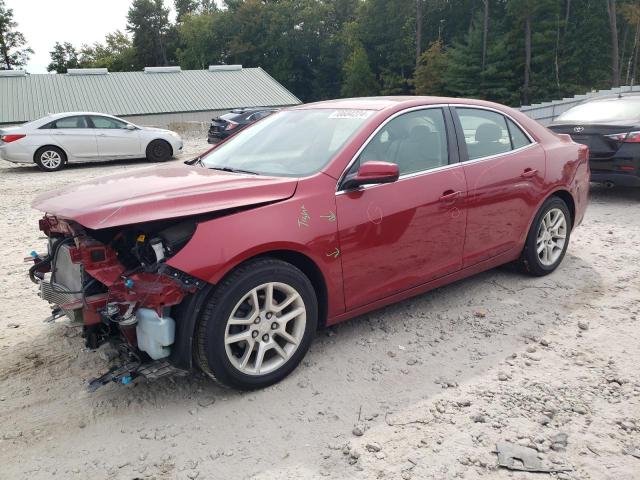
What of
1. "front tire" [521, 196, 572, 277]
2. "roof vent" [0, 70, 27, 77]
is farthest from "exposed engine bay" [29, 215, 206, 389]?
"roof vent" [0, 70, 27, 77]

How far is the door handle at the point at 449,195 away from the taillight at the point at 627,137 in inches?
192

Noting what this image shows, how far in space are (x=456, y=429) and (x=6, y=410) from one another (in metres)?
2.53

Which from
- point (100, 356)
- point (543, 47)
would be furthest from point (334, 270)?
point (543, 47)

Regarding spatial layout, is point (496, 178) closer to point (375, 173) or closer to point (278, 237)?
point (375, 173)

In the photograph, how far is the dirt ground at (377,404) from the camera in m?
2.61

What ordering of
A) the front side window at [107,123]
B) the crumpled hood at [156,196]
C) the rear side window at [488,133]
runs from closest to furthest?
the crumpled hood at [156,196]
the rear side window at [488,133]
the front side window at [107,123]

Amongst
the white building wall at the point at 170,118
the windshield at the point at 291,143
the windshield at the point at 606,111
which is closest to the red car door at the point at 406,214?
the windshield at the point at 291,143

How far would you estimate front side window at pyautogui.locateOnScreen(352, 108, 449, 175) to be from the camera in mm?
3658

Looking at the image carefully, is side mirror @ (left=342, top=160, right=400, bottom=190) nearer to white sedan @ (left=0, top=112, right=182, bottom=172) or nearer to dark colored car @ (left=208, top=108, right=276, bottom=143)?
white sedan @ (left=0, top=112, right=182, bottom=172)

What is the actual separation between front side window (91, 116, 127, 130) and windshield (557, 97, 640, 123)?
1095cm

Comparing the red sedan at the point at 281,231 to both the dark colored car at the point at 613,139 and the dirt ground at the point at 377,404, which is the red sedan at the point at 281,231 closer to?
the dirt ground at the point at 377,404

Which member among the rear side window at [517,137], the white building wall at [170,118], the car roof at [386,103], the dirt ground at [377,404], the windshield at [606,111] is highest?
the white building wall at [170,118]

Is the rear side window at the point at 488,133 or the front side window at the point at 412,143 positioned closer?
the front side window at the point at 412,143

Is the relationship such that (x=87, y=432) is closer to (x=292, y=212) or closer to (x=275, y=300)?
(x=275, y=300)
